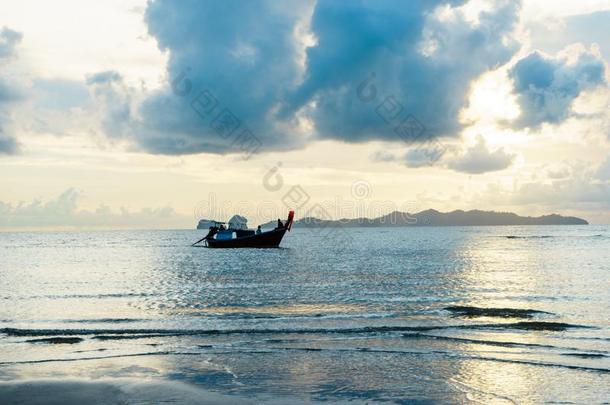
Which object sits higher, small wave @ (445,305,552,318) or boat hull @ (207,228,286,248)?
boat hull @ (207,228,286,248)

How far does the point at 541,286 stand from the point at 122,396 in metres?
35.6

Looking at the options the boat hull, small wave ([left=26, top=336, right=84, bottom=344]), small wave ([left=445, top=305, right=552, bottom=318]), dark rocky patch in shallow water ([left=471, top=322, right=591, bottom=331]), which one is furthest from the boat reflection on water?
small wave ([left=26, top=336, right=84, bottom=344])

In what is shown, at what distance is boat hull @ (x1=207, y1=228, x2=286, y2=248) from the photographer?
97162 mm

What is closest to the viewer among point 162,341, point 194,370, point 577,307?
point 194,370

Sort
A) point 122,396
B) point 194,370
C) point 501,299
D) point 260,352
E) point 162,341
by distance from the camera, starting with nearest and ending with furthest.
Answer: point 122,396 < point 194,370 < point 260,352 < point 162,341 < point 501,299

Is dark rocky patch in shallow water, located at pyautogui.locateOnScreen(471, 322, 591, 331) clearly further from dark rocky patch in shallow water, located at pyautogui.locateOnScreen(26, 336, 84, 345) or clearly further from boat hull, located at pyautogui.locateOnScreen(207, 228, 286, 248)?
boat hull, located at pyautogui.locateOnScreen(207, 228, 286, 248)

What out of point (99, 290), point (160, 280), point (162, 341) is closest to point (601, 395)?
point (162, 341)

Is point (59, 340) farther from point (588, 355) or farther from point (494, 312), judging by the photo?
point (494, 312)

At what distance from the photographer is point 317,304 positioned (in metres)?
31.3

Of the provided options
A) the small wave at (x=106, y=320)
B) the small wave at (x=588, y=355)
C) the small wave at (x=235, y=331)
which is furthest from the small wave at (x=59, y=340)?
the small wave at (x=588, y=355)

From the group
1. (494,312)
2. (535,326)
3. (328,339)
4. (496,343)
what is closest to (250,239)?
(494,312)

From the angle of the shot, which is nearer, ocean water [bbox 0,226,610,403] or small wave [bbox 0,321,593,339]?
ocean water [bbox 0,226,610,403]

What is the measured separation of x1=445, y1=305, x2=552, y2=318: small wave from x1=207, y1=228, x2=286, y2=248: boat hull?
6771 centimetres

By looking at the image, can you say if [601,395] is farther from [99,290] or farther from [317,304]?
[99,290]
